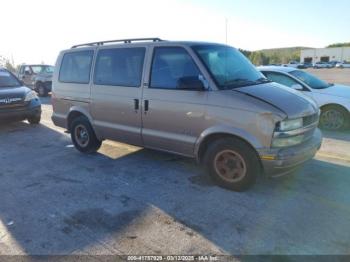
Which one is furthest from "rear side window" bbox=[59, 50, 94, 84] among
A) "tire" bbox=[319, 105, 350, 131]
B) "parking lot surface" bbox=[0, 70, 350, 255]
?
"tire" bbox=[319, 105, 350, 131]

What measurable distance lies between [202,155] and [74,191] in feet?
6.36

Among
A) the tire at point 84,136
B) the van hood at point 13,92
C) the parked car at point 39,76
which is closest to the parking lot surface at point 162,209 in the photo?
the tire at point 84,136

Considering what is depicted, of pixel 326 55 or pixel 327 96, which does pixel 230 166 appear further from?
pixel 326 55

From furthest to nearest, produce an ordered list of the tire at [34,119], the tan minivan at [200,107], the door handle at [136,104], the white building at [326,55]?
the white building at [326,55]
the tire at [34,119]
the door handle at [136,104]
the tan minivan at [200,107]

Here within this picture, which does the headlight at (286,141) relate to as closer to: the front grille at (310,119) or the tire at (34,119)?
the front grille at (310,119)

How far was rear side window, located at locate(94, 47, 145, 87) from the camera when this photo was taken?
5289 millimetres

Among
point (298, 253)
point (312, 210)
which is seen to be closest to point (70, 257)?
point (298, 253)

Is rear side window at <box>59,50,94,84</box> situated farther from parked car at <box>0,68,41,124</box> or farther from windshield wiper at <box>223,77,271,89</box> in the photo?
parked car at <box>0,68,41,124</box>

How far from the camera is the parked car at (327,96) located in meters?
7.71

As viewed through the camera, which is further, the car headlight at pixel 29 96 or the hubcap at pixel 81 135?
the car headlight at pixel 29 96

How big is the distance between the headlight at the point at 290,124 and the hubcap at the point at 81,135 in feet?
12.7

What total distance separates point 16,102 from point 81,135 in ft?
12.6

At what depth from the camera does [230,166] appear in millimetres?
4516

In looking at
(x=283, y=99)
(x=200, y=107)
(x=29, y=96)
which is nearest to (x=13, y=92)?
(x=29, y=96)
